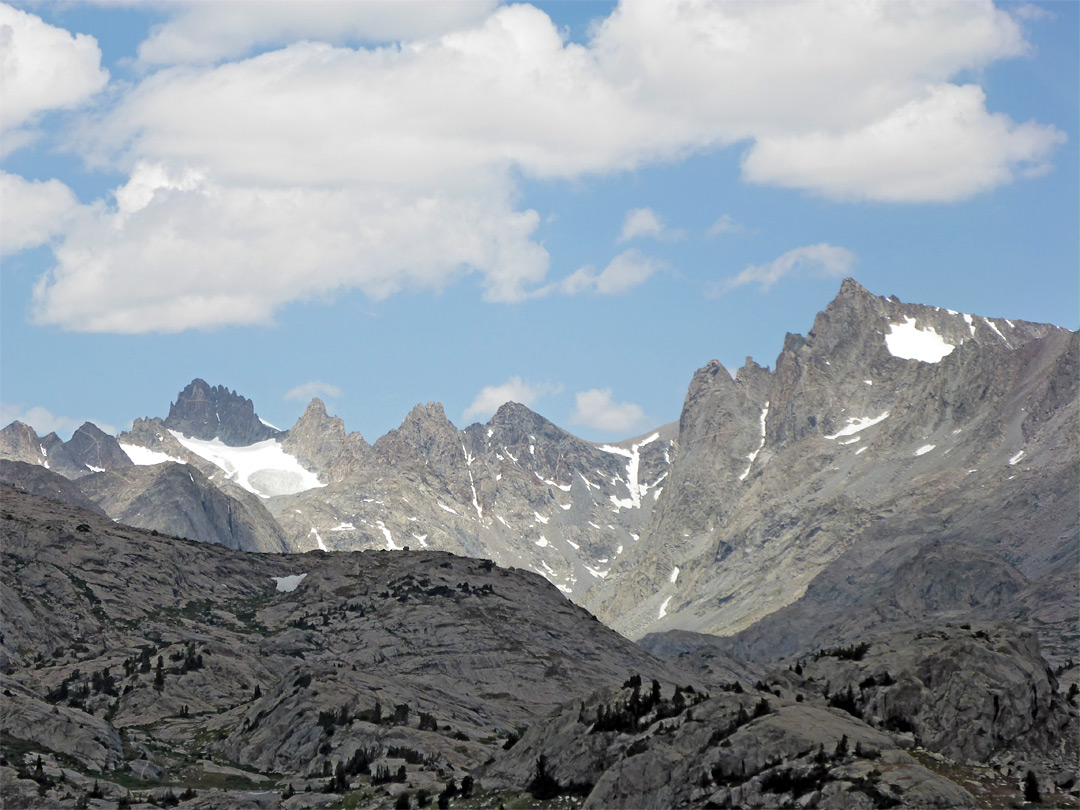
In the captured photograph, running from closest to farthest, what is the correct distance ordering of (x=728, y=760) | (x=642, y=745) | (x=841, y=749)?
(x=841, y=749) → (x=728, y=760) → (x=642, y=745)

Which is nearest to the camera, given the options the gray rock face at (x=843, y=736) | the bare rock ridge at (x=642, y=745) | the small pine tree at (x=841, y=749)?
the gray rock face at (x=843, y=736)

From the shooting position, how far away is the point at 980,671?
106 m

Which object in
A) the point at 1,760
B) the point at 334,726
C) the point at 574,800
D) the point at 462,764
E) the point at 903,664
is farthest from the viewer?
the point at 334,726

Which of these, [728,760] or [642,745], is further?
[642,745]

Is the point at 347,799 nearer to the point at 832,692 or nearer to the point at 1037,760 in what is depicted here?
the point at 832,692

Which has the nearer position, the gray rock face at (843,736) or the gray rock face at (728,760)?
the gray rock face at (728,760)

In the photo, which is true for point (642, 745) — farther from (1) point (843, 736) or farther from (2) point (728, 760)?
(1) point (843, 736)

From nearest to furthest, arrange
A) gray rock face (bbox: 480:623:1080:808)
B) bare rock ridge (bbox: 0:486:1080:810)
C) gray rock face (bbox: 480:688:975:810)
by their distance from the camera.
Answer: gray rock face (bbox: 480:688:975:810), gray rock face (bbox: 480:623:1080:808), bare rock ridge (bbox: 0:486:1080:810)

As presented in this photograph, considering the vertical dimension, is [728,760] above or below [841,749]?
below

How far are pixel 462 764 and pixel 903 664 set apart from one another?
5152 centimetres

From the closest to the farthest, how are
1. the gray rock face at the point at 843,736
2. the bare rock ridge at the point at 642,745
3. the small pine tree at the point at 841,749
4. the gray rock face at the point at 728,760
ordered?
the gray rock face at the point at 728,760, the gray rock face at the point at 843,736, the small pine tree at the point at 841,749, the bare rock ridge at the point at 642,745

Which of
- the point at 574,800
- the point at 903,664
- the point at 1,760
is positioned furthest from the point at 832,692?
the point at 1,760

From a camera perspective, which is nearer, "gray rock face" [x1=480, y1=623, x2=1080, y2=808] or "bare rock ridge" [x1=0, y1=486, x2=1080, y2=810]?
"gray rock face" [x1=480, y1=623, x2=1080, y2=808]

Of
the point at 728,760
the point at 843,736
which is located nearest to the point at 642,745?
the point at 728,760
